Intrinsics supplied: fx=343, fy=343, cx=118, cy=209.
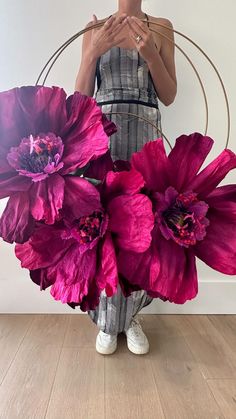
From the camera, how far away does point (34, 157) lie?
0.28 metres

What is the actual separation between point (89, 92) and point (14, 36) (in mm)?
663

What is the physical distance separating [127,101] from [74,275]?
42cm

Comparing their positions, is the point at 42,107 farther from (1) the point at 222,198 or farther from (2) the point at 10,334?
(2) the point at 10,334

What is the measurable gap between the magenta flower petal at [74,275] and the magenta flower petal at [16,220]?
43mm

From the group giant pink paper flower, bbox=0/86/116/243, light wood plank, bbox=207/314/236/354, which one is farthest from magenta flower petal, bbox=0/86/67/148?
light wood plank, bbox=207/314/236/354

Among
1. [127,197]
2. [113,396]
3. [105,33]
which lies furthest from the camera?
[113,396]

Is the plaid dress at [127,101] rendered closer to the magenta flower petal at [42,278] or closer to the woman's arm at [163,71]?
the woman's arm at [163,71]

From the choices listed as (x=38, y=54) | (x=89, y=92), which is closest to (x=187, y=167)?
(x=89, y=92)

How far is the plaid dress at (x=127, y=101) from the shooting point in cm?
61

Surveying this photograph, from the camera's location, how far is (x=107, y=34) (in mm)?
390

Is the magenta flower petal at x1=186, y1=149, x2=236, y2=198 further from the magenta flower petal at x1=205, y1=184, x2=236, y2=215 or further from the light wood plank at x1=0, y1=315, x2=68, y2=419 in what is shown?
the light wood plank at x1=0, y1=315, x2=68, y2=419

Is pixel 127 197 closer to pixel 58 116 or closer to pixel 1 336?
pixel 58 116

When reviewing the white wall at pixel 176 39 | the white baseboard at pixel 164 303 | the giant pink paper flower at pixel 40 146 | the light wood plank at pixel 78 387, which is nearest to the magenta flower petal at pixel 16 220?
the giant pink paper flower at pixel 40 146

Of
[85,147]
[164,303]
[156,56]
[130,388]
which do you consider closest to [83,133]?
[85,147]
